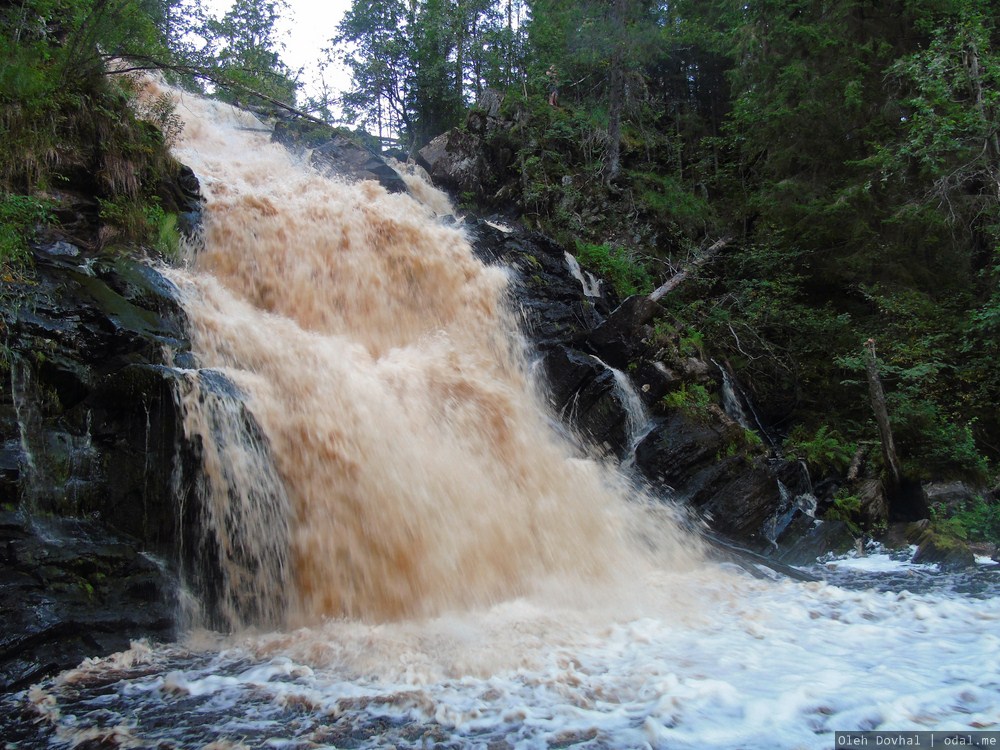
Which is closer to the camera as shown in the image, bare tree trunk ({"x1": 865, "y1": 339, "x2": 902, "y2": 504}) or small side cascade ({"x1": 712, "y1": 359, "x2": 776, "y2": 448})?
bare tree trunk ({"x1": 865, "y1": 339, "x2": 902, "y2": 504})

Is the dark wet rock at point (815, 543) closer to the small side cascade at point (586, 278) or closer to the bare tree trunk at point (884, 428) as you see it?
the bare tree trunk at point (884, 428)

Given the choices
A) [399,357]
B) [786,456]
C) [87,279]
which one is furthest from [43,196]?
[786,456]

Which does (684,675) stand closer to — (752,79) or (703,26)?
(752,79)

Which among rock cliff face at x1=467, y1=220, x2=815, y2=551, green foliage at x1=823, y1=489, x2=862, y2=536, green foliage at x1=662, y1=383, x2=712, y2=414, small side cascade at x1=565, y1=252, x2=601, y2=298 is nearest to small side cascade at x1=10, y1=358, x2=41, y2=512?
rock cliff face at x1=467, y1=220, x2=815, y2=551

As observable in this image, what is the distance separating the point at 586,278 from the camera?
519 inches

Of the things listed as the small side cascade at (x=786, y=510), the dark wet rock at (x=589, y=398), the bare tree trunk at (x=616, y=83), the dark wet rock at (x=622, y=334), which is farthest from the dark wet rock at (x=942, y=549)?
the bare tree trunk at (x=616, y=83)

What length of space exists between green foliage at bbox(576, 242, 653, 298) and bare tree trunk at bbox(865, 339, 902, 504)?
17.6ft

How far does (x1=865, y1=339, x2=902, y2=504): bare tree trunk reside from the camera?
9.70 m

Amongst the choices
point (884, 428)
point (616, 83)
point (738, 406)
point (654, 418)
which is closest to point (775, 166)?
point (616, 83)

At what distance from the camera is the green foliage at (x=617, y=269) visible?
14.1 metres

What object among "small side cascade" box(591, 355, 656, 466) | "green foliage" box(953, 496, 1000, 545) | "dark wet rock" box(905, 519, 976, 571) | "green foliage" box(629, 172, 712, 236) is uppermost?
"green foliage" box(629, 172, 712, 236)

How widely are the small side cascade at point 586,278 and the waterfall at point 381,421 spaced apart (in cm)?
195

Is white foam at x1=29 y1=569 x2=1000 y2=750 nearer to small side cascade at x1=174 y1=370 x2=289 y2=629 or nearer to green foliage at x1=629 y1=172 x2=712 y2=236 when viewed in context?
small side cascade at x1=174 y1=370 x2=289 y2=629

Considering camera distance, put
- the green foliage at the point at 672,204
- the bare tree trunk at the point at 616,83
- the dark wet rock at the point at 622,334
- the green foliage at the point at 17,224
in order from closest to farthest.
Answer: the green foliage at the point at 17,224 < the dark wet rock at the point at 622,334 < the green foliage at the point at 672,204 < the bare tree trunk at the point at 616,83
